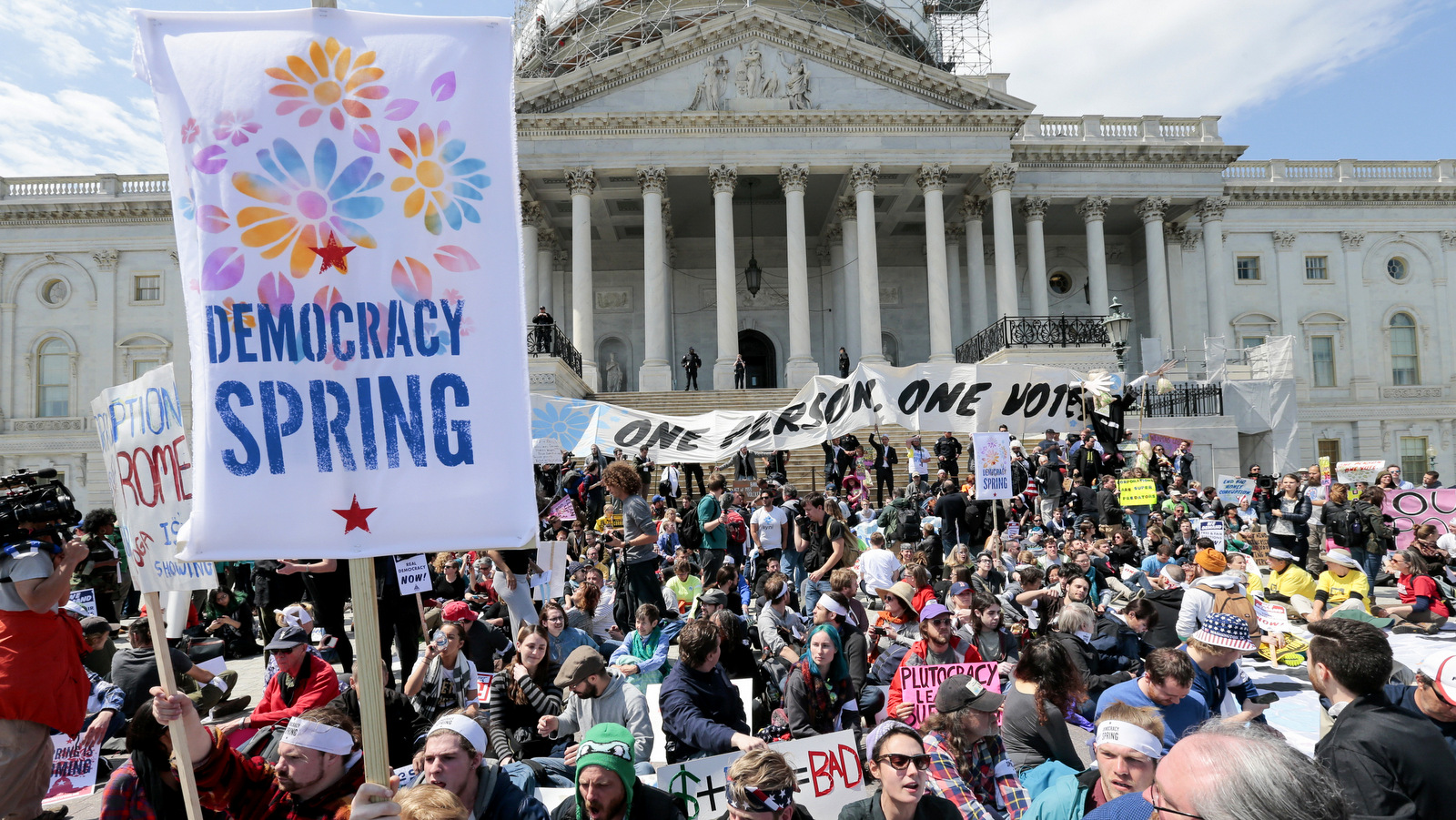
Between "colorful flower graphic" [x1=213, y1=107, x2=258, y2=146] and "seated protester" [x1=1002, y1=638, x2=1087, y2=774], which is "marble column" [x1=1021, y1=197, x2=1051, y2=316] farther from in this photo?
"colorful flower graphic" [x1=213, y1=107, x2=258, y2=146]

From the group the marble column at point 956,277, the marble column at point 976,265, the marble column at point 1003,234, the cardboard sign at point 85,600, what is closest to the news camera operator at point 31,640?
the cardboard sign at point 85,600

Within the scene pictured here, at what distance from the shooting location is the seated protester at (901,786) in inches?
146

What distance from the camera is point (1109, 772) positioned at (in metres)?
3.58

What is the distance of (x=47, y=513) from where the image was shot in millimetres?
4645

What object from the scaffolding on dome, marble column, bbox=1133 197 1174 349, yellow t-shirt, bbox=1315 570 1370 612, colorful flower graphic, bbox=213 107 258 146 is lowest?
yellow t-shirt, bbox=1315 570 1370 612

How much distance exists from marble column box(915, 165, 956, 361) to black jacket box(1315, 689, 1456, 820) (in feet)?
93.0

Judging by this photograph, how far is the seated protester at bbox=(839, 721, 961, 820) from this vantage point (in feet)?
12.2

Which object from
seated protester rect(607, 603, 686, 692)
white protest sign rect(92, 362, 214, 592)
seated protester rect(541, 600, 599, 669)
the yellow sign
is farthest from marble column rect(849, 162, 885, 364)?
white protest sign rect(92, 362, 214, 592)

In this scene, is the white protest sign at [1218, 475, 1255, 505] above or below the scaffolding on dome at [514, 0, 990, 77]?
below

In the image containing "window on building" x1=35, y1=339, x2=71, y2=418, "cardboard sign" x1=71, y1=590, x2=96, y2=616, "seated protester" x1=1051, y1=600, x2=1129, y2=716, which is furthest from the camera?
"window on building" x1=35, y1=339, x2=71, y2=418

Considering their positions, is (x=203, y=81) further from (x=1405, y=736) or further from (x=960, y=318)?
(x=960, y=318)

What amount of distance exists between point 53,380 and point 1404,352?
58.0 meters

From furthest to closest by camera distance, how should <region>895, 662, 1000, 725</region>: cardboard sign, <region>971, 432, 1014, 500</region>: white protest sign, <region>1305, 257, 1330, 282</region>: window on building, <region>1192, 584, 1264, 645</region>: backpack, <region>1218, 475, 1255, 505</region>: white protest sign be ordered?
<region>1305, 257, 1330, 282</region>: window on building, <region>1218, 475, 1255, 505</region>: white protest sign, <region>971, 432, 1014, 500</region>: white protest sign, <region>1192, 584, 1264, 645</region>: backpack, <region>895, 662, 1000, 725</region>: cardboard sign

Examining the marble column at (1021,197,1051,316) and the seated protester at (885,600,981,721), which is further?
the marble column at (1021,197,1051,316)
